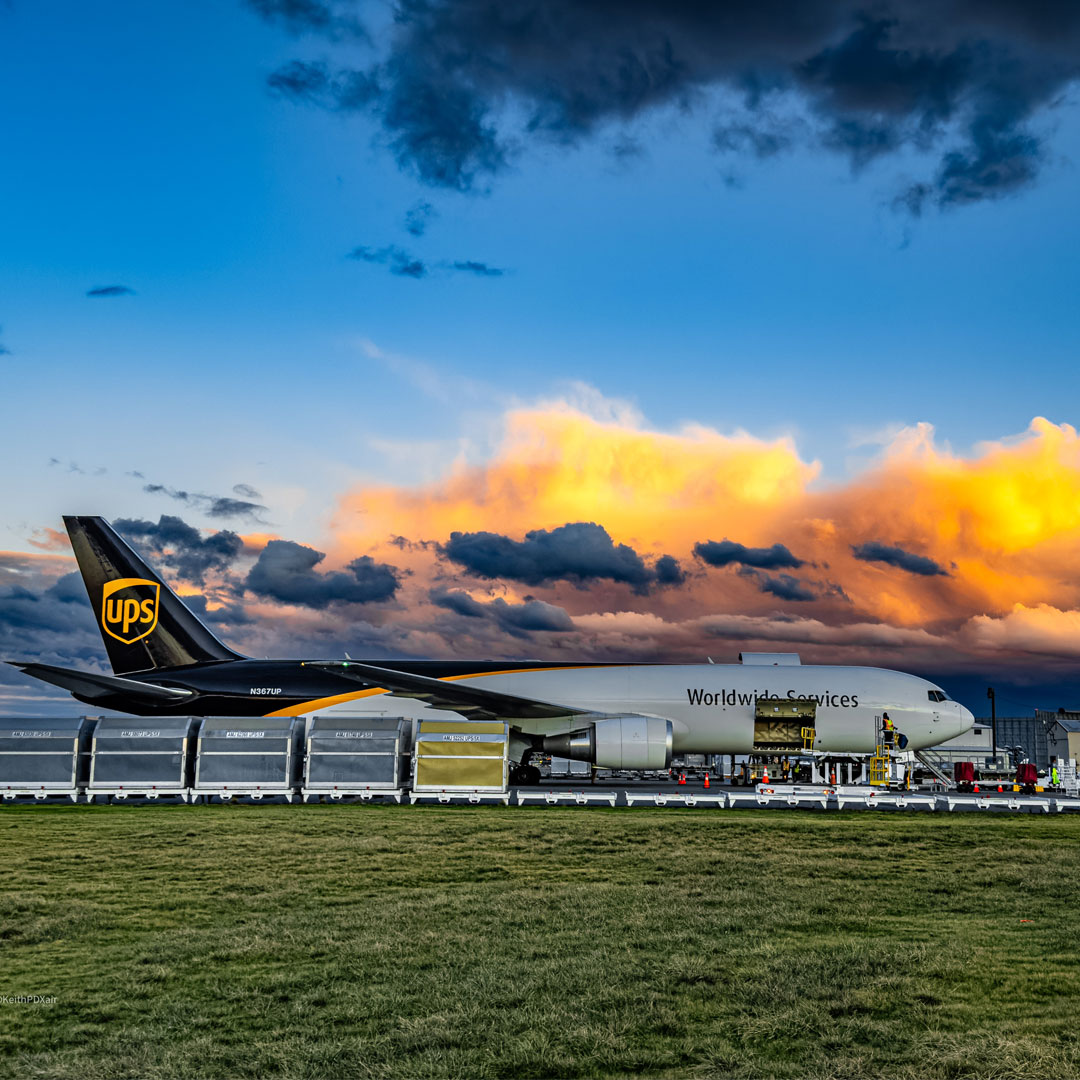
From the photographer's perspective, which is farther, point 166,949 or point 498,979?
point 166,949

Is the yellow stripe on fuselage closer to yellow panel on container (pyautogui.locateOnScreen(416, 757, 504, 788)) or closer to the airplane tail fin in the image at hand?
the airplane tail fin

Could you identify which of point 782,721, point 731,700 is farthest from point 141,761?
point 782,721

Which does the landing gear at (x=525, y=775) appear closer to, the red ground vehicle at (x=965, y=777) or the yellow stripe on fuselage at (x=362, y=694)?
the yellow stripe on fuselage at (x=362, y=694)

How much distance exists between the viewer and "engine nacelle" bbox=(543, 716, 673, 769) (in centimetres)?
3114

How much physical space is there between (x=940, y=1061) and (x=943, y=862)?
38.7ft

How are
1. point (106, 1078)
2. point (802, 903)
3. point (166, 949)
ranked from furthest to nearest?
point (802, 903) < point (166, 949) < point (106, 1078)

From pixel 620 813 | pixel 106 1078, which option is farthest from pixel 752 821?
→ pixel 106 1078

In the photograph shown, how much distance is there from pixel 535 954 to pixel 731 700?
2525cm

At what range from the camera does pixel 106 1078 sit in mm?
6891

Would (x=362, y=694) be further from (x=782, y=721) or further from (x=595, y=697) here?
(x=782, y=721)

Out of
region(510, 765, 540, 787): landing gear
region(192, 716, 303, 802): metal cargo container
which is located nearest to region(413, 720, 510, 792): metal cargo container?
region(192, 716, 303, 802): metal cargo container

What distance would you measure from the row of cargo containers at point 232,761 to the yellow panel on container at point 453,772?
0.03 m

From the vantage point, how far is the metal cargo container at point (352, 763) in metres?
26.5

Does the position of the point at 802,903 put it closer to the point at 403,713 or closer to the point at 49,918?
the point at 49,918
